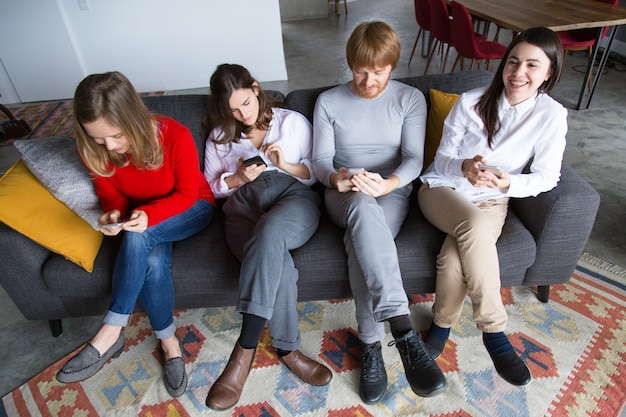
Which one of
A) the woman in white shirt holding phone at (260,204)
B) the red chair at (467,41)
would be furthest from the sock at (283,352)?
the red chair at (467,41)

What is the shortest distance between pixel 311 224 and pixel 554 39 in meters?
1.01

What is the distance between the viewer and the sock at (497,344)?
1354 mm

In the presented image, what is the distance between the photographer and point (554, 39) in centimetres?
132

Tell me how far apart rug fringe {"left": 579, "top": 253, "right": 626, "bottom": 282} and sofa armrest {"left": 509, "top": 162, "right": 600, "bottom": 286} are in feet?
1.42

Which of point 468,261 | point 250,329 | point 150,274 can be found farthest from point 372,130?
point 150,274

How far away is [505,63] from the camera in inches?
55.4

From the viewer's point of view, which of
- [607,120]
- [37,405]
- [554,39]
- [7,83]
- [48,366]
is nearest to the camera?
[554,39]

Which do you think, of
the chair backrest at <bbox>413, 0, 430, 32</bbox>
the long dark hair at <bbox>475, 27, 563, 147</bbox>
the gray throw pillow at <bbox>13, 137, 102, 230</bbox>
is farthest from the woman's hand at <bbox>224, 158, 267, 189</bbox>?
the chair backrest at <bbox>413, 0, 430, 32</bbox>

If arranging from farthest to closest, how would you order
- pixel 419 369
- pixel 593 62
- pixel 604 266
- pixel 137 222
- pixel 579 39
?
pixel 579 39 < pixel 593 62 < pixel 604 266 < pixel 137 222 < pixel 419 369

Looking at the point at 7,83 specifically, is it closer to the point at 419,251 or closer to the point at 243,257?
the point at 243,257

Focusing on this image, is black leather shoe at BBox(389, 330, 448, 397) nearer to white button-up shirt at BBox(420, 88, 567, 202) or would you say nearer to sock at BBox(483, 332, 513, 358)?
sock at BBox(483, 332, 513, 358)

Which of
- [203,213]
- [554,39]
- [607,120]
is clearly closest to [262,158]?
[203,213]

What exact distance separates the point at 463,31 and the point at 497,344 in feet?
8.66

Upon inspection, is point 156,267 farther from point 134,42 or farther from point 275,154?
point 134,42
